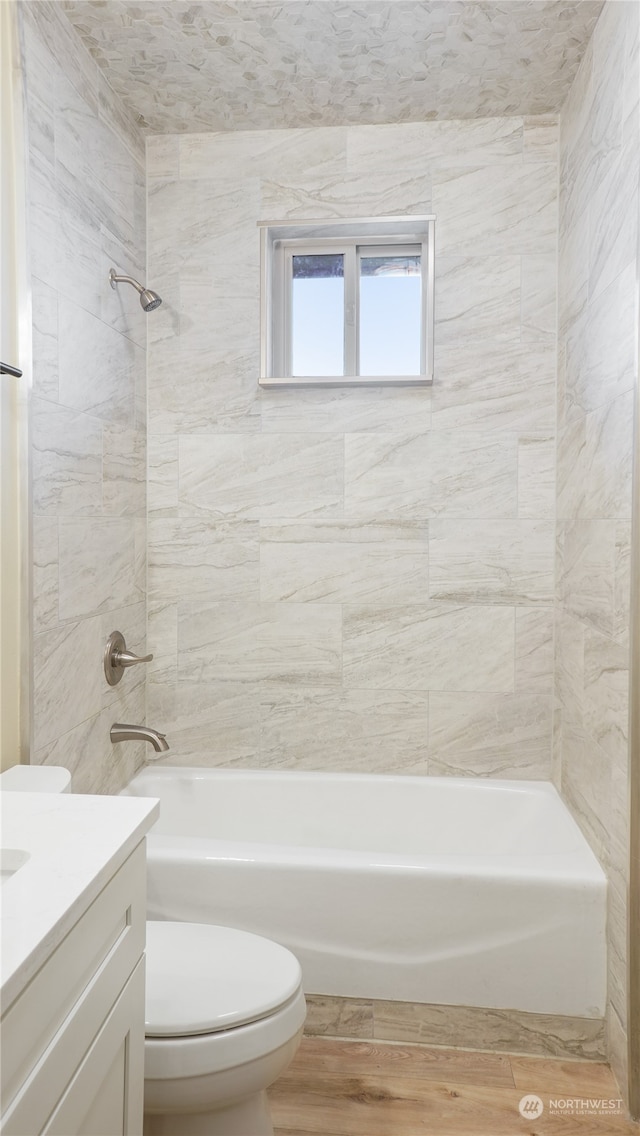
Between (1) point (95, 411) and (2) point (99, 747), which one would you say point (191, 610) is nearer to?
(2) point (99, 747)

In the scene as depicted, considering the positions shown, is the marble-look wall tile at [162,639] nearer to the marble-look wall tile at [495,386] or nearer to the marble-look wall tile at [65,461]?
the marble-look wall tile at [65,461]

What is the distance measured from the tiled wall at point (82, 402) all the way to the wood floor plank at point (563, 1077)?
52.6 inches

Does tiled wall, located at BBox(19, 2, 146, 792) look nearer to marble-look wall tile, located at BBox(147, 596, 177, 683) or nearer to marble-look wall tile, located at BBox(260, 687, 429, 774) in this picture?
marble-look wall tile, located at BBox(147, 596, 177, 683)

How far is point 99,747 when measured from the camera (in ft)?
6.95

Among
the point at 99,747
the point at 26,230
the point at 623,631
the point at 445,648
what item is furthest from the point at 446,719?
the point at 26,230

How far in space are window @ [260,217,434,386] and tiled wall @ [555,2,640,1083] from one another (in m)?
0.53

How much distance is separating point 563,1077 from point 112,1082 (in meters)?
1.24

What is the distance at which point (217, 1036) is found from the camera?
1231 mm

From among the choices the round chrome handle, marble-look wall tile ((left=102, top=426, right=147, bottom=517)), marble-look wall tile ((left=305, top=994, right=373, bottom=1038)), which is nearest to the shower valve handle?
the round chrome handle

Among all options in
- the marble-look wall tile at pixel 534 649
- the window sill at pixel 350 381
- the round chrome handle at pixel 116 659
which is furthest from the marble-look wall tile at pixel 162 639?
the marble-look wall tile at pixel 534 649

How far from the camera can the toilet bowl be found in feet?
4.00

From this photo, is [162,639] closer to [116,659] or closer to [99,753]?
[116,659]

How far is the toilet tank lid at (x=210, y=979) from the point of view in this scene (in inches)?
48.9

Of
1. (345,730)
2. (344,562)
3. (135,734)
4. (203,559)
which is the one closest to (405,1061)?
(345,730)
